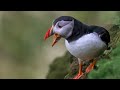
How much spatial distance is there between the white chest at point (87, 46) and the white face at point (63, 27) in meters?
0.16

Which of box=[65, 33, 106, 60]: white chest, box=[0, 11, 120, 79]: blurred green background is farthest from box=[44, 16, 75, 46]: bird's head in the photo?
box=[0, 11, 120, 79]: blurred green background

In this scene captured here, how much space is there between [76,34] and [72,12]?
8562 millimetres

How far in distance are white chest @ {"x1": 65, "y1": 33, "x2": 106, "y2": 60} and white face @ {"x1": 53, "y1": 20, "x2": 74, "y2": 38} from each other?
0.16 m

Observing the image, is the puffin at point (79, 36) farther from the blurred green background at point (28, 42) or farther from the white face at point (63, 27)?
the blurred green background at point (28, 42)

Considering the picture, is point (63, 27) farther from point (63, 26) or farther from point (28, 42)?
point (28, 42)

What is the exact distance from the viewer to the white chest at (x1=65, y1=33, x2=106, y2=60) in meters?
5.85


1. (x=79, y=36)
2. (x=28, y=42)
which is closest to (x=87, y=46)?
(x=79, y=36)

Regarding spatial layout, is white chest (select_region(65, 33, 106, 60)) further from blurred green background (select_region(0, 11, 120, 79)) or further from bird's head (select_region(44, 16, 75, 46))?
blurred green background (select_region(0, 11, 120, 79))

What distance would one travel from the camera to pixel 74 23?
5.90 metres

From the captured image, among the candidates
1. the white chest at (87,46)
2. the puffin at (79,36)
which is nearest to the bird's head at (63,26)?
the puffin at (79,36)

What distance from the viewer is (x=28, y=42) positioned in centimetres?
1431

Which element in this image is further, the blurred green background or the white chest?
the blurred green background

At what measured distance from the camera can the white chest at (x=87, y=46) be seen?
5848 mm

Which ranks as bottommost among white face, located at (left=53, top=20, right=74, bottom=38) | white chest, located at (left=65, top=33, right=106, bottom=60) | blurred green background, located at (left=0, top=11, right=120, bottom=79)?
blurred green background, located at (left=0, top=11, right=120, bottom=79)
